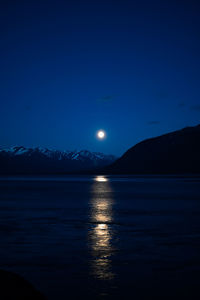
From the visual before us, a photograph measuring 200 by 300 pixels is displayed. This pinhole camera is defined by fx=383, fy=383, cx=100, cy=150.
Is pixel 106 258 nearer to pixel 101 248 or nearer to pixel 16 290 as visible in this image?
pixel 101 248

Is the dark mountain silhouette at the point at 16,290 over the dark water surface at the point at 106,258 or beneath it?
over

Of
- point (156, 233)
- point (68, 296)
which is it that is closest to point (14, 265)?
point (68, 296)

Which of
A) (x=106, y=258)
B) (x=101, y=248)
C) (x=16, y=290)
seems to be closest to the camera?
(x=16, y=290)

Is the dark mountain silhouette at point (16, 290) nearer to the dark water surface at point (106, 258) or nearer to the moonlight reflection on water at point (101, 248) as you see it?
the dark water surface at point (106, 258)

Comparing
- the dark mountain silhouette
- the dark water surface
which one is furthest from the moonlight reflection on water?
the dark mountain silhouette

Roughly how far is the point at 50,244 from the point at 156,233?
6.99m

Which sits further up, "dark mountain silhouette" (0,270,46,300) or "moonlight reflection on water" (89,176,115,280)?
"dark mountain silhouette" (0,270,46,300)

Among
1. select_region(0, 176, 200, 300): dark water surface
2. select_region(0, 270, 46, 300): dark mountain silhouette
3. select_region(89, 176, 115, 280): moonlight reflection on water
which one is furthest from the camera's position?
select_region(89, 176, 115, 280): moonlight reflection on water

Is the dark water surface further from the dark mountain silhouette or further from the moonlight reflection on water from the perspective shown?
the dark mountain silhouette

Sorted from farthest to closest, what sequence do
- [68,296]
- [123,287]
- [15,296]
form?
1. [123,287]
2. [68,296]
3. [15,296]

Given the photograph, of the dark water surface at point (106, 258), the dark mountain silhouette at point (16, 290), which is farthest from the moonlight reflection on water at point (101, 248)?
the dark mountain silhouette at point (16, 290)

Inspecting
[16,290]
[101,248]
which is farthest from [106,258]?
[16,290]

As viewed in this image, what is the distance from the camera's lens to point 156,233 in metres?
23.2

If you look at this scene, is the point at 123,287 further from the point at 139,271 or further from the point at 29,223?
the point at 29,223
